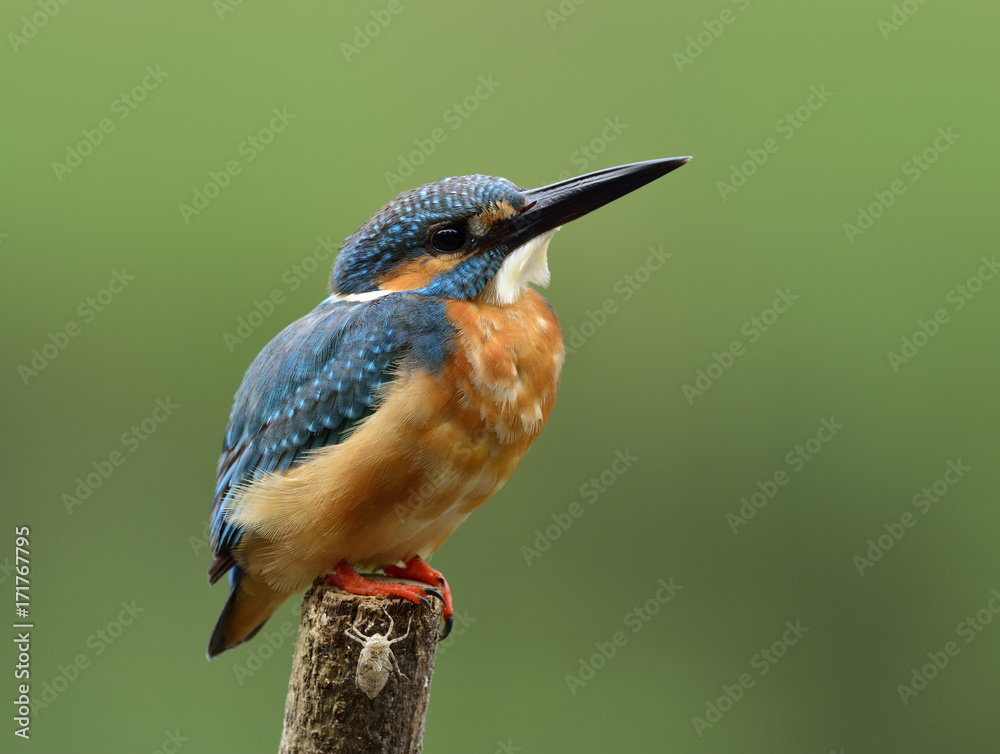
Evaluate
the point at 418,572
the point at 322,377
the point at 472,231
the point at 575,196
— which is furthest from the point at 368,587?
the point at 575,196

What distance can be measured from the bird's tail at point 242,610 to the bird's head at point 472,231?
37.2 inches

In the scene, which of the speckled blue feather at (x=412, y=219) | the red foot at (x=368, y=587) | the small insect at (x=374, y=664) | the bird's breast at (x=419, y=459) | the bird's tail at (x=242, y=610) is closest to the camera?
the small insect at (x=374, y=664)

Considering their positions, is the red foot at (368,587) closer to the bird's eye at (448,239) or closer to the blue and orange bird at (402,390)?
the blue and orange bird at (402,390)

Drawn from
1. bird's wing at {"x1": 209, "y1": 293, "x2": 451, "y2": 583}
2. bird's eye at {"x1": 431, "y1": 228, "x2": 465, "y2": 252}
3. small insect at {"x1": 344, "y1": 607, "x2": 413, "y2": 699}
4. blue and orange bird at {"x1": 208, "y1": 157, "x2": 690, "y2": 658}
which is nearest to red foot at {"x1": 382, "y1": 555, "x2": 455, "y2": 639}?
blue and orange bird at {"x1": 208, "y1": 157, "x2": 690, "y2": 658}

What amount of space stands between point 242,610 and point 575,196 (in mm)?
1638

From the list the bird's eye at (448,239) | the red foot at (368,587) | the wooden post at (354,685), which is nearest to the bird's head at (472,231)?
the bird's eye at (448,239)

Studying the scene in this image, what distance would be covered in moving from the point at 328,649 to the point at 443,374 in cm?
74

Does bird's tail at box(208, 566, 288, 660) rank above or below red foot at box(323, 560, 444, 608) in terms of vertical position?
below

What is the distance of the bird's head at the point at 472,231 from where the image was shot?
102 inches

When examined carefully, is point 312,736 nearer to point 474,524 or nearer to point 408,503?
point 408,503

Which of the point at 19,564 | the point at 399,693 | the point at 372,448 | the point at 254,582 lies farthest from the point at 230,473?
the point at 19,564

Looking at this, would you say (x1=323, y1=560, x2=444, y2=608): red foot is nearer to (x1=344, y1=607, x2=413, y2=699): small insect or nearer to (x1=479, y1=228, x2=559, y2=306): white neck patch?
(x1=344, y1=607, x2=413, y2=699): small insect

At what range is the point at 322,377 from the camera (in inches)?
101

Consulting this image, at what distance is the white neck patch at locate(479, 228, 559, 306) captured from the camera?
262cm
